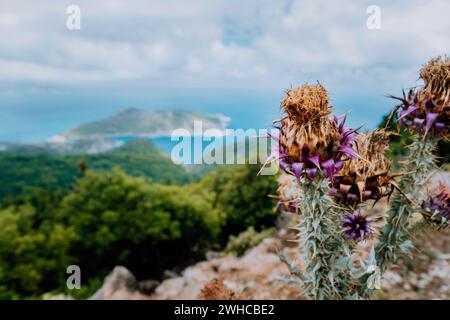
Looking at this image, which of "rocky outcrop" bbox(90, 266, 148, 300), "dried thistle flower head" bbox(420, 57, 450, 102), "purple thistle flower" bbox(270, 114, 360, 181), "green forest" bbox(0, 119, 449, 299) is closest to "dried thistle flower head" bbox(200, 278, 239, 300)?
"purple thistle flower" bbox(270, 114, 360, 181)

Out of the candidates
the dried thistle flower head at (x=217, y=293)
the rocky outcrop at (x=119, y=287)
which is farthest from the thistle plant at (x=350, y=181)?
the rocky outcrop at (x=119, y=287)

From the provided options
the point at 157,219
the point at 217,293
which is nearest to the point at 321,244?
the point at 217,293

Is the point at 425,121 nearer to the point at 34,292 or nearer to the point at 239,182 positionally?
the point at 239,182

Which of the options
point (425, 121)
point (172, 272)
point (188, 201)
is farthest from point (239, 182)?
point (425, 121)

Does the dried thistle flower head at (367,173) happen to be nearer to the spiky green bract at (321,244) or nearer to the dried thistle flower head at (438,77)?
the spiky green bract at (321,244)

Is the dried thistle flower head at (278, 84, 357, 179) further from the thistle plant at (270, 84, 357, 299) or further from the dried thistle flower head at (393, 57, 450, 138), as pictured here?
the dried thistle flower head at (393, 57, 450, 138)
